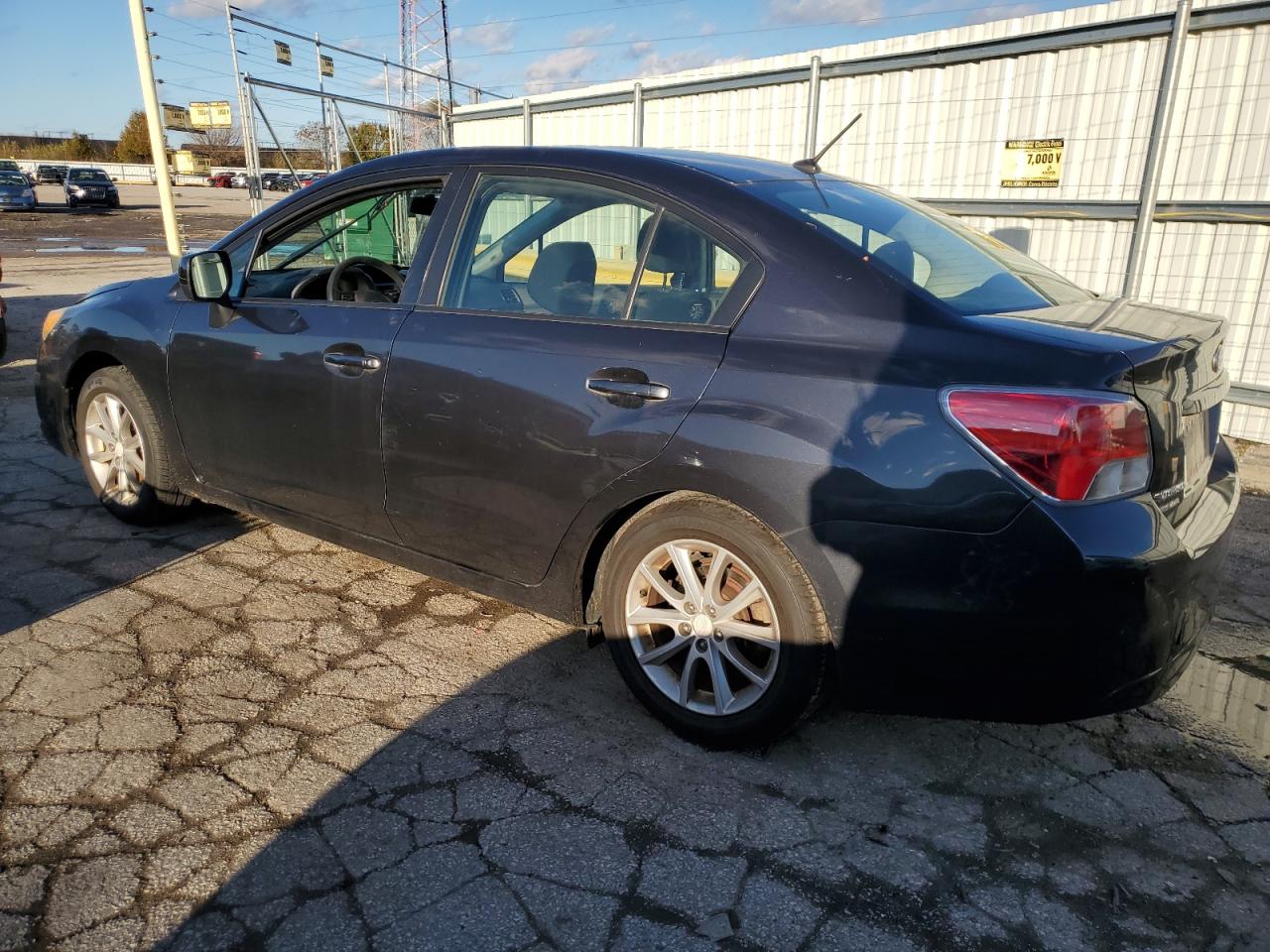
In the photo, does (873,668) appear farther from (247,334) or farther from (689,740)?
(247,334)

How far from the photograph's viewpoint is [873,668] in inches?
92.5

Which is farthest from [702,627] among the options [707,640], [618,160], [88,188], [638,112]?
[88,188]

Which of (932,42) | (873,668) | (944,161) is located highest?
(932,42)

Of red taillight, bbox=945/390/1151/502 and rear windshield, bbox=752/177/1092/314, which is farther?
rear windshield, bbox=752/177/1092/314

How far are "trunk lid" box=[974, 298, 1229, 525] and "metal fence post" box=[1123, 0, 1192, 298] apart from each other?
4.54 metres

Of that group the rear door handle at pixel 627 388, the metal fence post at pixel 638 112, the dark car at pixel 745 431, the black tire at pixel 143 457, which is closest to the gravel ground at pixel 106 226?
the metal fence post at pixel 638 112

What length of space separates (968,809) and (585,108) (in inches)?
368

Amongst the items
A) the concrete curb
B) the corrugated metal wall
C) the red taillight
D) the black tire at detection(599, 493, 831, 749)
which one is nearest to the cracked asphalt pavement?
the black tire at detection(599, 493, 831, 749)

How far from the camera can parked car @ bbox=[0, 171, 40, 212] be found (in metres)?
34.9

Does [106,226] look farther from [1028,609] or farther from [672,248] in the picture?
[1028,609]

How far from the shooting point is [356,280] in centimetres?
382

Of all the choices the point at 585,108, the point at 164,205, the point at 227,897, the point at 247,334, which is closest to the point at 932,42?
the point at 585,108

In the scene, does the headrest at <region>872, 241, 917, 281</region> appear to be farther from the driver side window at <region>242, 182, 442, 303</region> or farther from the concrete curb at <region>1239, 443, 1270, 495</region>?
the concrete curb at <region>1239, 443, 1270, 495</region>

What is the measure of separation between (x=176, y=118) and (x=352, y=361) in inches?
515
